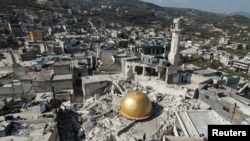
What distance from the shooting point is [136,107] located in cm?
2203

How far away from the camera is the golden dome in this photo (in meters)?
22.1

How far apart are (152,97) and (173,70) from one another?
581cm

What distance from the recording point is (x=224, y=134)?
35.9 feet

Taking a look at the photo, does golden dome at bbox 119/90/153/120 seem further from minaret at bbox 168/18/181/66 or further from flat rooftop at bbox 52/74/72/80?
flat rooftop at bbox 52/74/72/80

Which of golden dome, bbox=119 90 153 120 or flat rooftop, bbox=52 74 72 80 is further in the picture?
flat rooftop, bbox=52 74 72 80

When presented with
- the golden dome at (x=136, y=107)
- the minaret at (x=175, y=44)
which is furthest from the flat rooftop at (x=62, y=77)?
the minaret at (x=175, y=44)

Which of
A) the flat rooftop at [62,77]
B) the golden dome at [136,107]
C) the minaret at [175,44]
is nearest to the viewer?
the golden dome at [136,107]

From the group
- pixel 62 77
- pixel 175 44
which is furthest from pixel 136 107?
pixel 62 77

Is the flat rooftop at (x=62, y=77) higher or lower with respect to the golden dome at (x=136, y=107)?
higher

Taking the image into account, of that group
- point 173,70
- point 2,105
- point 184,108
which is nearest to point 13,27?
point 2,105

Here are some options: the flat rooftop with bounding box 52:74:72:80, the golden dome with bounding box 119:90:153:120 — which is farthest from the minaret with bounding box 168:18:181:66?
the flat rooftop with bounding box 52:74:72:80

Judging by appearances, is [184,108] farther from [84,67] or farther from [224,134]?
[84,67]

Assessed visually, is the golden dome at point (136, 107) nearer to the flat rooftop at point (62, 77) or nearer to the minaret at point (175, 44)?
the minaret at point (175, 44)

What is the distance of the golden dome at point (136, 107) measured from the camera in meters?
22.1
